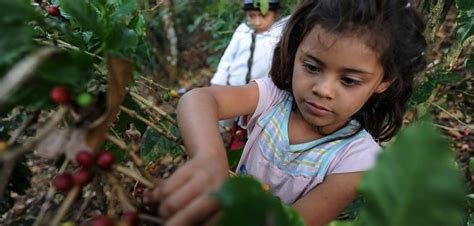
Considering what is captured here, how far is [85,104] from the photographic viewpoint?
25.0 inches

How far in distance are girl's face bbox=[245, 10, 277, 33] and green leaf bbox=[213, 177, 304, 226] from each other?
9.17 feet

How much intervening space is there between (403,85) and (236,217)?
39.8 inches

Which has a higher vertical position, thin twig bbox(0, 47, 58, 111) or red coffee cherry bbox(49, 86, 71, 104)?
thin twig bbox(0, 47, 58, 111)

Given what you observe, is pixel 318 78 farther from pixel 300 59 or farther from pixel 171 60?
pixel 171 60

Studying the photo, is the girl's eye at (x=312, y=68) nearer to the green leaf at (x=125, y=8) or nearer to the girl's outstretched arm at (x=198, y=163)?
the girl's outstretched arm at (x=198, y=163)

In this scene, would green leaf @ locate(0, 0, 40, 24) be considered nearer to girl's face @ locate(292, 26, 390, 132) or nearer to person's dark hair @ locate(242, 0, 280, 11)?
girl's face @ locate(292, 26, 390, 132)

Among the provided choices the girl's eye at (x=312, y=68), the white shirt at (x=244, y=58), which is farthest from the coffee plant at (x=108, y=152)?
the white shirt at (x=244, y=58)

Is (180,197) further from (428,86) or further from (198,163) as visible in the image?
(428,86)

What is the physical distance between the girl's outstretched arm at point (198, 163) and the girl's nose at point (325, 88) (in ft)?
0.69

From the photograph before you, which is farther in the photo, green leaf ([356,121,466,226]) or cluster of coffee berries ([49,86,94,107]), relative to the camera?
cluster of coffee berries ([49,86,94,107])

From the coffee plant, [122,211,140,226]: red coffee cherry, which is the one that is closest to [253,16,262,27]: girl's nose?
the coffee plant

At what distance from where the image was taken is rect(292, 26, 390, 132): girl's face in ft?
3.62

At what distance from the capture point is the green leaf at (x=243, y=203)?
1.62 ft

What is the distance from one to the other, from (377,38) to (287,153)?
370 millimetres
